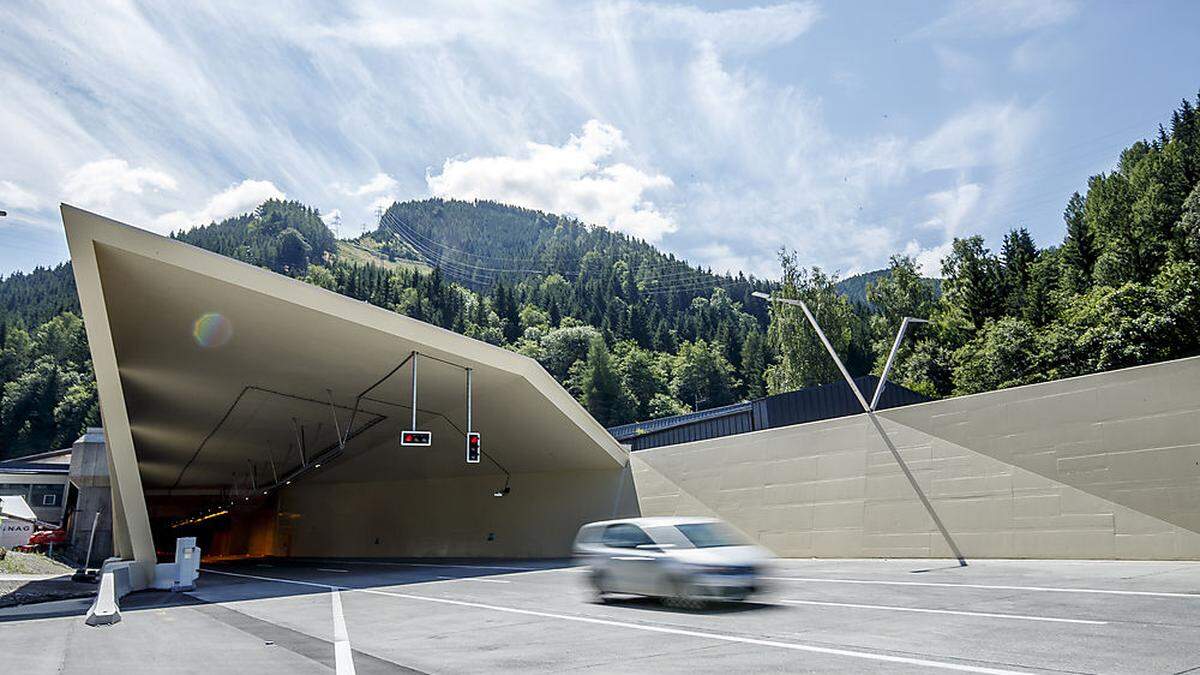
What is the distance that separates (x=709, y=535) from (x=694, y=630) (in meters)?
3.07

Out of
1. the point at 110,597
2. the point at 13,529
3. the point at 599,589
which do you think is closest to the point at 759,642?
the point at 599,589

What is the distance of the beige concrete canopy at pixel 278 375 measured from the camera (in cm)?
1551

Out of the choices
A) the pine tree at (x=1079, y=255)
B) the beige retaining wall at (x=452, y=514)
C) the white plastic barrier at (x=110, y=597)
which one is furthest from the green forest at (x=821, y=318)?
the white plastic barrier at (x=110, y=597)

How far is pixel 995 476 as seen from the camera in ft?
54.3

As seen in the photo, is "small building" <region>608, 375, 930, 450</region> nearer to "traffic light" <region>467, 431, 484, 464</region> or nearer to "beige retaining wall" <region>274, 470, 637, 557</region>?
"beige retaining wall" <region>274, 470, 637, 557</region>

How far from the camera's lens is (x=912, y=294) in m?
61.2

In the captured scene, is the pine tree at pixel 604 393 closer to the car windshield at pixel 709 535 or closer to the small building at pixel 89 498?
the small building at pixel 89 498

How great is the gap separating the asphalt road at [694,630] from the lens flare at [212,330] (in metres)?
6.67

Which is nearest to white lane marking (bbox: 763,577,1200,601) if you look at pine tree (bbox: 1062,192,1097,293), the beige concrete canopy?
the beige concrete canopy

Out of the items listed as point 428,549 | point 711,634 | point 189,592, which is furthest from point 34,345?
point 711,634

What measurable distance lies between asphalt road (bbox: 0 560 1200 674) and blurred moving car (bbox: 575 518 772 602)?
36 centimetres

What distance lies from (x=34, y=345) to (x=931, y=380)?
408 ft

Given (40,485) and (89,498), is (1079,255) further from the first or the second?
(40,485)

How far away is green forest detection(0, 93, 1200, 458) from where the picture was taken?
40.5m
